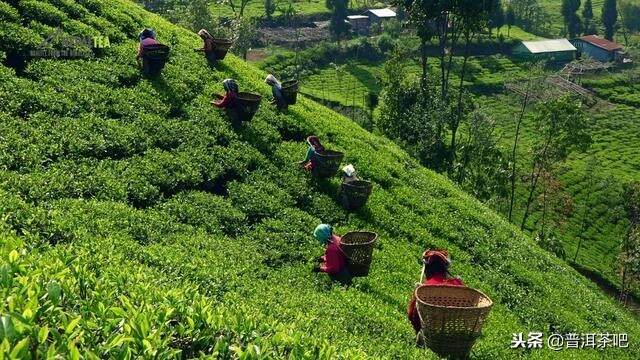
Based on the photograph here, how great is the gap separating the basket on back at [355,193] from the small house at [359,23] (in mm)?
121678

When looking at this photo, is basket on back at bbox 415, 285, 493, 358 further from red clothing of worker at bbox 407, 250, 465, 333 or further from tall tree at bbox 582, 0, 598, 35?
tall tree at bbox 582, 0, 598, 35

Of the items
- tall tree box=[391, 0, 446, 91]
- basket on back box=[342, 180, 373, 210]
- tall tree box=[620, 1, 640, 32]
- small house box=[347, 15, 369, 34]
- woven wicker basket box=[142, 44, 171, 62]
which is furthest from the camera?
tall tree box=[620, 1, 640, 32]

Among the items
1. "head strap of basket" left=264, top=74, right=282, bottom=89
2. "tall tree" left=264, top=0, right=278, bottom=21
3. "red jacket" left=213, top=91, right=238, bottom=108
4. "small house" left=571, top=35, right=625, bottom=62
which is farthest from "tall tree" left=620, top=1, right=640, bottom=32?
"red jacket" left=213, top=91, right=238, bottom=108

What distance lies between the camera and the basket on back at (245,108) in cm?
1606

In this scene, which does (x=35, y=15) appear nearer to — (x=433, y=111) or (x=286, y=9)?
(x=433, y=111)

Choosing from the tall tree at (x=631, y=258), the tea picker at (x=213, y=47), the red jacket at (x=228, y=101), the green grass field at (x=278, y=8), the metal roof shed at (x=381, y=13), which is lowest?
the tall tree at (x=631, y=258)

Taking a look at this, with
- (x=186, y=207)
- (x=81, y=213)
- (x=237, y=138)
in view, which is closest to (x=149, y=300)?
(x=81, y=213)

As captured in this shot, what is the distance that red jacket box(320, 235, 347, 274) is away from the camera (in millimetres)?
10844

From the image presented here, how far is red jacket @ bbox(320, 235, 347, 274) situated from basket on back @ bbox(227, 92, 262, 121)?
21.4ft

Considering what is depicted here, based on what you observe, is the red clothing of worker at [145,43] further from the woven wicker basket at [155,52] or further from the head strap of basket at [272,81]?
the head strap of basket at [272,81]

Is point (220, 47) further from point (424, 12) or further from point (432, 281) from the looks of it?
point (424, 12)

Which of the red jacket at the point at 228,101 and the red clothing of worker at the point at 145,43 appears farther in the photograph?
the red clothing of worker at the point at 145,43

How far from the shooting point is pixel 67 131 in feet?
41.6

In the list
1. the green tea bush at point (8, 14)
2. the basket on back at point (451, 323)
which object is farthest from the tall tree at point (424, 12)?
the basket on back at point (451, 323)
